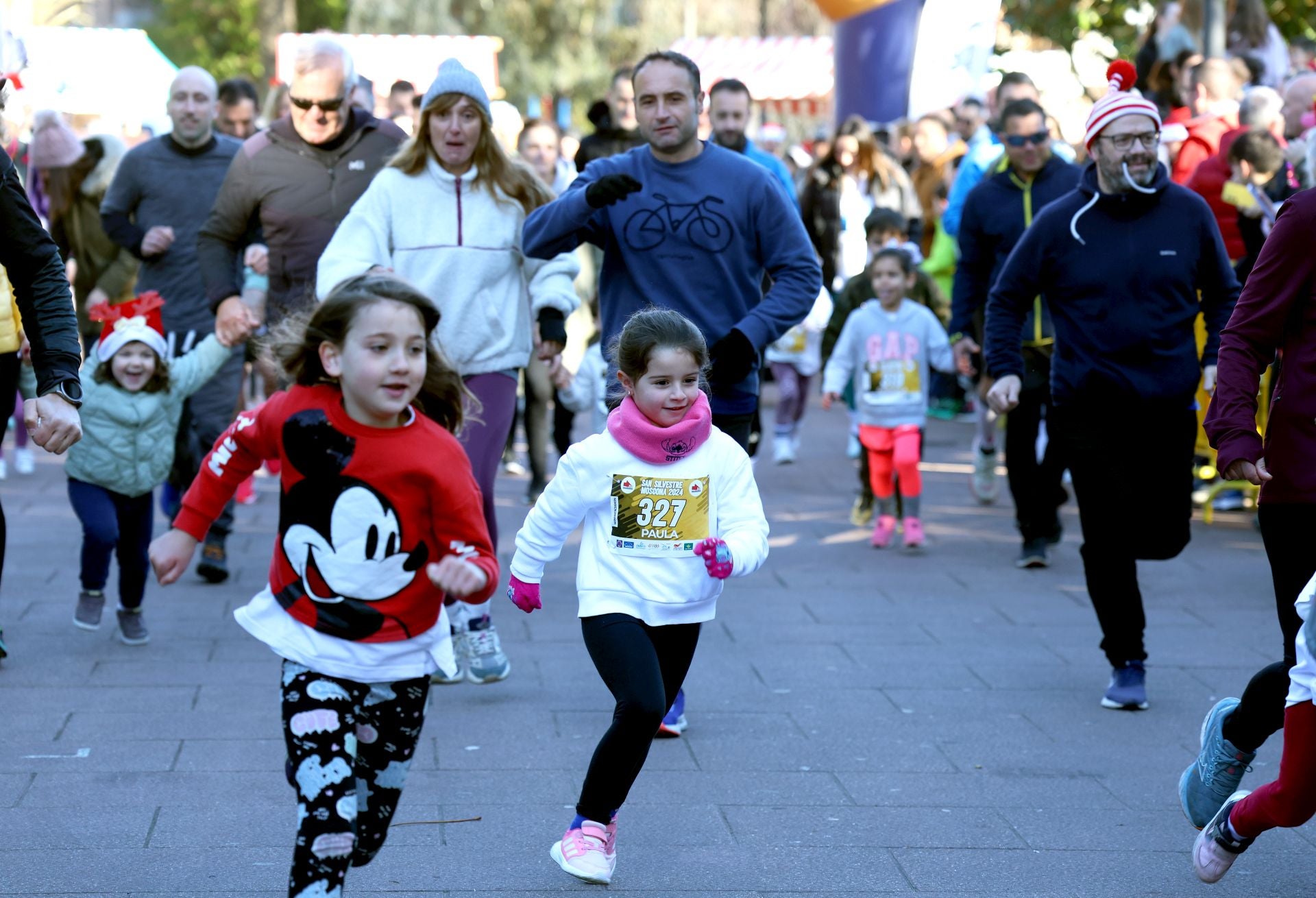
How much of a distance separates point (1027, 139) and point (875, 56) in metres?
11.9

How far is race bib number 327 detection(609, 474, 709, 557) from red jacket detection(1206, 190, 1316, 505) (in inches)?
52.4

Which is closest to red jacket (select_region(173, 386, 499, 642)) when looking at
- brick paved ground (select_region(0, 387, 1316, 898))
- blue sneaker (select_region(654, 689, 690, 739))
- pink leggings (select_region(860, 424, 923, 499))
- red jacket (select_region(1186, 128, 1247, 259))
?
brick paved ground (select_region(0, 387, 1316, 898))

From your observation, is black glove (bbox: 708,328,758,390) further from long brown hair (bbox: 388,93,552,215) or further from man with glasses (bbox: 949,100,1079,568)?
man with glasses (bbox: 949,100,1079,568)

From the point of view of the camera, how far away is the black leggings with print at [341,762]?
3.76 meters

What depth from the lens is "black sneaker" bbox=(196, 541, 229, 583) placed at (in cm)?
831

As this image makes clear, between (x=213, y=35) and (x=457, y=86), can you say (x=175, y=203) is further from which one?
(x=213, y=35)

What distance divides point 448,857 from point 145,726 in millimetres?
1616

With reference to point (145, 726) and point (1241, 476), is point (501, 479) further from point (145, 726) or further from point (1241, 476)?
point (1241, 476)

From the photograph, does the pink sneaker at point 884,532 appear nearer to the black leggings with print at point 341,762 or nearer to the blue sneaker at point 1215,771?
the blue sneaker at point 1215,771

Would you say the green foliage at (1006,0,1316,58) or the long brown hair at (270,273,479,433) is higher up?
the green foliage at (1006,0,1316,58)

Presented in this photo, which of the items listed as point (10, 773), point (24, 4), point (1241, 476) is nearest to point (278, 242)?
point (10, 773)

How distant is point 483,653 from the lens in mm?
6488

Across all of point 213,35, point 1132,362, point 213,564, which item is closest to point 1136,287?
point 1132,362

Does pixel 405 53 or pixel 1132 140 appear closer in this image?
pixel 1132 140
